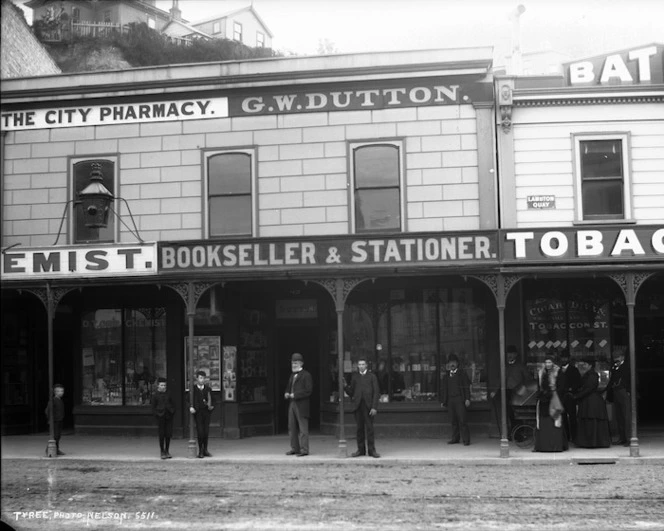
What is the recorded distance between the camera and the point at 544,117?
57.7 ft

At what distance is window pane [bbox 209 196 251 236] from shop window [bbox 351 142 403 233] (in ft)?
7.51

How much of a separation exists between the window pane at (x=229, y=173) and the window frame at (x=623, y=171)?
6.70 meters

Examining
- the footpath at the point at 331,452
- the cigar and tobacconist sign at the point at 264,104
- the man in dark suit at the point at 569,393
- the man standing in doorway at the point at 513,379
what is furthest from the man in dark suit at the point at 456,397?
the cigar and tobacconist sign at the point at 264,104

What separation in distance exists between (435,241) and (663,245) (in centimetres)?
400

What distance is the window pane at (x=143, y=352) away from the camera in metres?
18.7

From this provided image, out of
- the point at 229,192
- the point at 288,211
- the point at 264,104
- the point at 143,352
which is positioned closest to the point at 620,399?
the point at 288,211

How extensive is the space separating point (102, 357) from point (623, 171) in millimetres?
11647

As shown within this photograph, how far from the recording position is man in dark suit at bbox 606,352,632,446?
53.1 ft

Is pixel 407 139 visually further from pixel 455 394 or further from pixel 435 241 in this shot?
pixel 455 394

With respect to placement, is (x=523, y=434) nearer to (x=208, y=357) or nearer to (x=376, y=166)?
(x=376, y=166)

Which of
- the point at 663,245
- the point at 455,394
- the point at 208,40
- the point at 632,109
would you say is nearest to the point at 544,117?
the point at 632,109

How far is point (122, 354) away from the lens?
744 inches

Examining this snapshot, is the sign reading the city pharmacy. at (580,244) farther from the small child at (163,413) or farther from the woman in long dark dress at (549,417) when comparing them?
the small child at (163,413)

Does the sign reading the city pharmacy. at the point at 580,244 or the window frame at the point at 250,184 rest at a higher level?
the window frame at the point at 250,184
